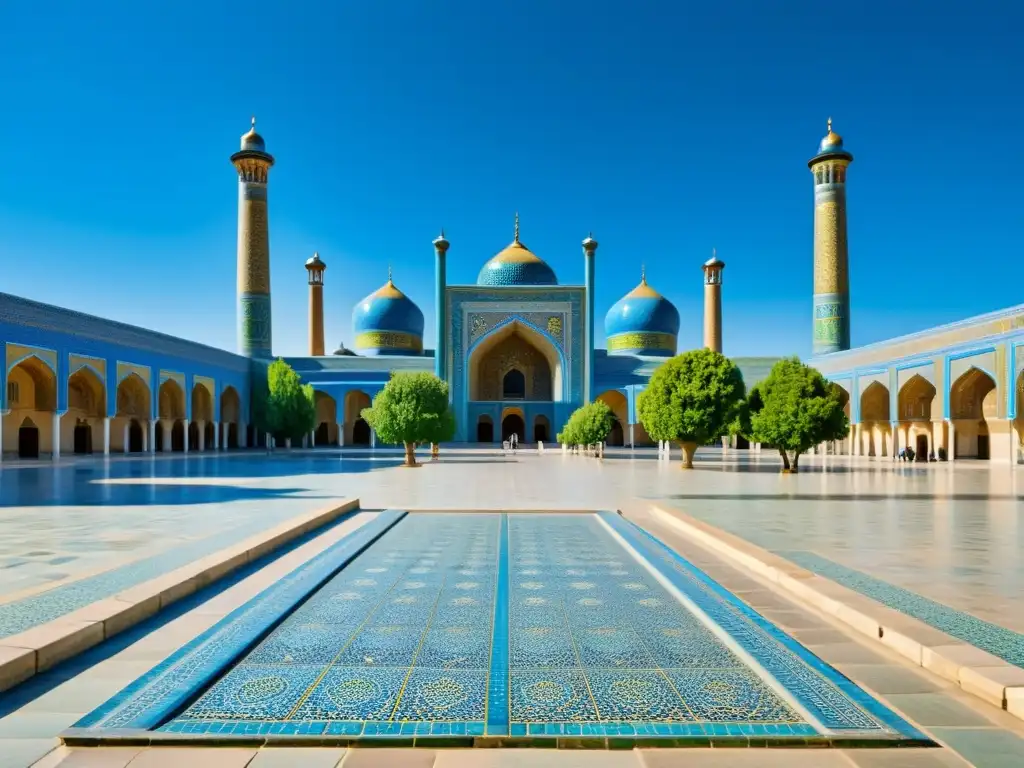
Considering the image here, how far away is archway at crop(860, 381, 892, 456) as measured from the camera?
68.4 ft

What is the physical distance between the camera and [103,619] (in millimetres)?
2660

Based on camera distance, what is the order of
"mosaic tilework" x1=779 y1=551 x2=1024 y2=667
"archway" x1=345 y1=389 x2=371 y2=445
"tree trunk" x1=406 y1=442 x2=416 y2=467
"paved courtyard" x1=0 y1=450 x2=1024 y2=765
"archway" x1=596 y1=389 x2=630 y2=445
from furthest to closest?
"archway" x1=596 y1=389 x2=630 y2=445 → "archway" x1=345 y1=389 x2=371 y2=445 → "tree trunk" x1=406 y1=442 x2=416 y2=467 → "paved courtyard" x1=0 y1=450 x2=1024 y2=765 → "mosaic tilework" x1=779 y1=551 x2=1024 y2=667

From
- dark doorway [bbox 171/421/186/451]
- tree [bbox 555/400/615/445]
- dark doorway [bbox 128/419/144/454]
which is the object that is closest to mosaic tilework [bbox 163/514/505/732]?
tree [bbox 555/400/615/445]

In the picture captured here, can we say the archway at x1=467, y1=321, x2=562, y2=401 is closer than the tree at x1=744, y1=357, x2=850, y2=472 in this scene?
No

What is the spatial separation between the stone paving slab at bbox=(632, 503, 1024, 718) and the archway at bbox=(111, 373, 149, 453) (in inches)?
701

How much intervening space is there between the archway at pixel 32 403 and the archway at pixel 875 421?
20024 millimetres

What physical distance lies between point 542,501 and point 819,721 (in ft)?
18.1

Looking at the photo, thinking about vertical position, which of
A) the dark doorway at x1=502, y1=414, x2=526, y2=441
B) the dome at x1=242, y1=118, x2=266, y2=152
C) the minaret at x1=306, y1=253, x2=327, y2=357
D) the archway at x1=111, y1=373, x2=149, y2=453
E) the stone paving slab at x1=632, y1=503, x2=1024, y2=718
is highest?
the dome at x1=242, y1=118, x2=266, y2=152

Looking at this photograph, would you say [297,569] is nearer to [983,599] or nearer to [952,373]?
[983,599]

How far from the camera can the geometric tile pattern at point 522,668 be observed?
78.1 inches

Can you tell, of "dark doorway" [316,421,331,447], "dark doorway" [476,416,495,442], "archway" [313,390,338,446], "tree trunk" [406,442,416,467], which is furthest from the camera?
"dark doorway" [476,416,495,442]

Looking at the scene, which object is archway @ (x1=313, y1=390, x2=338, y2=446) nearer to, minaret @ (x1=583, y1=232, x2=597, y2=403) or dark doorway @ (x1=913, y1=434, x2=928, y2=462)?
minaret @ (x1=583, y1=232, x2=597, y2=403)

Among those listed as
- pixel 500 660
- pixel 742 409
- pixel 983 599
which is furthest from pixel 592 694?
pixel 742 409

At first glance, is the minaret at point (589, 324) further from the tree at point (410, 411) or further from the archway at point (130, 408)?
the archway at point (130, 408)
